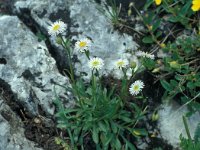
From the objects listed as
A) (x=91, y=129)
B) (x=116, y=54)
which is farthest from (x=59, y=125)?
(x=116, y=54)

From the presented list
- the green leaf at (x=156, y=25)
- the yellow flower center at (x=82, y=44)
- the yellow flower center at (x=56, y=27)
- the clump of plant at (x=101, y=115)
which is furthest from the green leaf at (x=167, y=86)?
the yellow flower center at (x=56, y=27)

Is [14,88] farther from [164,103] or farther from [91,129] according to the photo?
[164,103]

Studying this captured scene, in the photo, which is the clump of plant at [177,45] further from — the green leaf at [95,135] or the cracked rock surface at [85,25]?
the green leaf at [95,135]

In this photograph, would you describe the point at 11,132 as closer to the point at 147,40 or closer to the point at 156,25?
the point at 147,40

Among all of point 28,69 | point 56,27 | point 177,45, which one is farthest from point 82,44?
point 177,45

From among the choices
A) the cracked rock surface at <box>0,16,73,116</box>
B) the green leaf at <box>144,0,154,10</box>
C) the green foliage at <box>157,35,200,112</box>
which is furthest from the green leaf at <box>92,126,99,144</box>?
the green leaf at <box>144,0,154,10</box>
